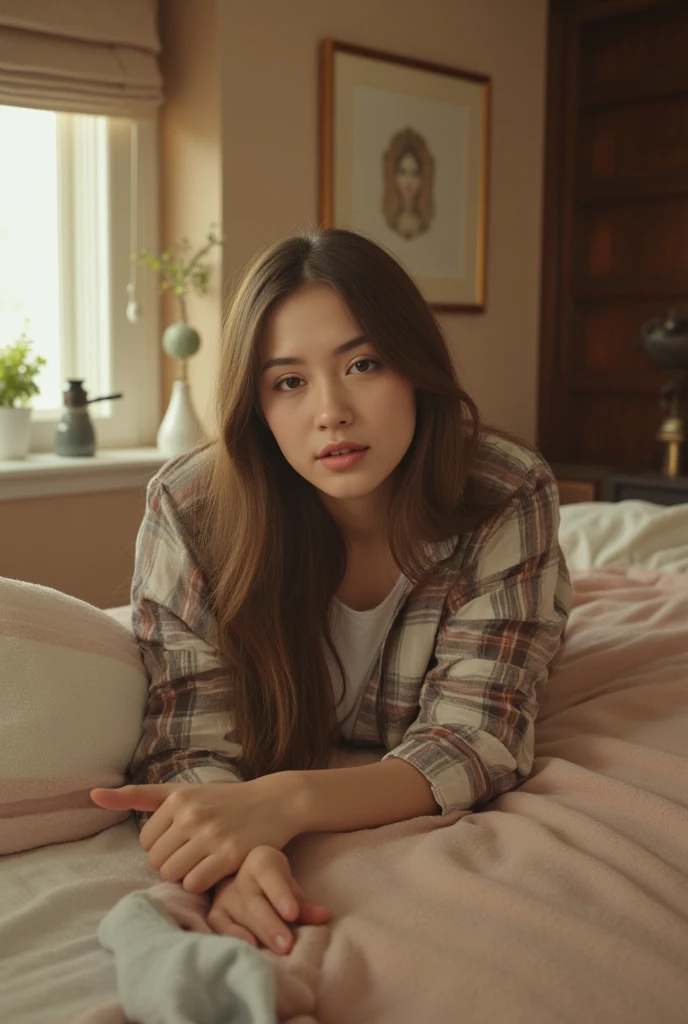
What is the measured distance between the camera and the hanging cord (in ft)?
9.92

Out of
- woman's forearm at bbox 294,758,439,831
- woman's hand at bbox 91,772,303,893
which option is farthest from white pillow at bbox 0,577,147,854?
woman's forearm at bbox 294,758,439,831

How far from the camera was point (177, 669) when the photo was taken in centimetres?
121

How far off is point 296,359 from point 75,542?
68.2 inches

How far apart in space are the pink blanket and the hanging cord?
2.00m

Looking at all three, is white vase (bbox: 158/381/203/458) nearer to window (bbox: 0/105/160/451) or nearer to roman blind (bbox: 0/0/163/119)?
window (bbox: 0/105/160/451)

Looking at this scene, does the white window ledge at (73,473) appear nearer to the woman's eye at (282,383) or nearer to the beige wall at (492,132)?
the beige wall at (492,132)

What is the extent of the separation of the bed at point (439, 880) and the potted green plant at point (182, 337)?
1.73 metres

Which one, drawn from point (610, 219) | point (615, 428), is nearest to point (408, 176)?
point (610, 219)

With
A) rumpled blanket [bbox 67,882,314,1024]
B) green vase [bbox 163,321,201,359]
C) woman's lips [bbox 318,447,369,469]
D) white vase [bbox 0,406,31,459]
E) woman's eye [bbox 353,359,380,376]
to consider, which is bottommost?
rumpled blanket [bbox 67,882,314,1024]

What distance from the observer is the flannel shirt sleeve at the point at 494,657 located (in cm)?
115

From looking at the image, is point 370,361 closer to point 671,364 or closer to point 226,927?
point 226,927

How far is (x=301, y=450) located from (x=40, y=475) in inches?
62.6

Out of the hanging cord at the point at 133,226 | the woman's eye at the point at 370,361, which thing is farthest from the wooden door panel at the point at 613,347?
the woman's eye at the point at 370,361

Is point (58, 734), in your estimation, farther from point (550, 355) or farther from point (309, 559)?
point (550, 355)
